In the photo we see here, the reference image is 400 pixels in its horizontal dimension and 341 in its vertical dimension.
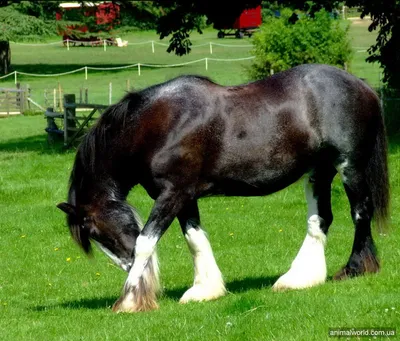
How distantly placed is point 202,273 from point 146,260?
0.62 meters

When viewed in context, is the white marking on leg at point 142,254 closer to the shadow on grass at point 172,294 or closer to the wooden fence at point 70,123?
the shadow on grass at point 172,294

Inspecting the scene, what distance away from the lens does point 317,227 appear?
9133mm

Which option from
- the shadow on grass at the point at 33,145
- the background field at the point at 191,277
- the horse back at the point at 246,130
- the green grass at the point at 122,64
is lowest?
the green grass at the point at 122,64

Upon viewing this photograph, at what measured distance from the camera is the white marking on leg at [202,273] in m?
8.60

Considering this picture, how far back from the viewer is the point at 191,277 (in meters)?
10.2

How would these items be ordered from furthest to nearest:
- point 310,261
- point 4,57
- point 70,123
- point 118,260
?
point 4,57 → point 70,123 → point 310,261 → point 118,260

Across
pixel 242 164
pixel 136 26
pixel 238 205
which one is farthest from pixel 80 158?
pixel 136 26

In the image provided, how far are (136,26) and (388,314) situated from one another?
60.4 m

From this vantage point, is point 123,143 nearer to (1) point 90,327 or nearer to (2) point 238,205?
(1) point 90,327

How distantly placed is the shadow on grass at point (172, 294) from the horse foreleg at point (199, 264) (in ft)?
1.23

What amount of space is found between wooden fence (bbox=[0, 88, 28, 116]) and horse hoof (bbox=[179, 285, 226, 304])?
34.4 metres

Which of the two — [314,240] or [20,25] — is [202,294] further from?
[20,25]

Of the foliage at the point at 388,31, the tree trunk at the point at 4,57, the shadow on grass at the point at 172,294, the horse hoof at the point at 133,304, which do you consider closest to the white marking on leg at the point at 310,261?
the shadow on grass at the point at 172,294

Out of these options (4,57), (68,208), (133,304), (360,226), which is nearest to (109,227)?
(68,208)
